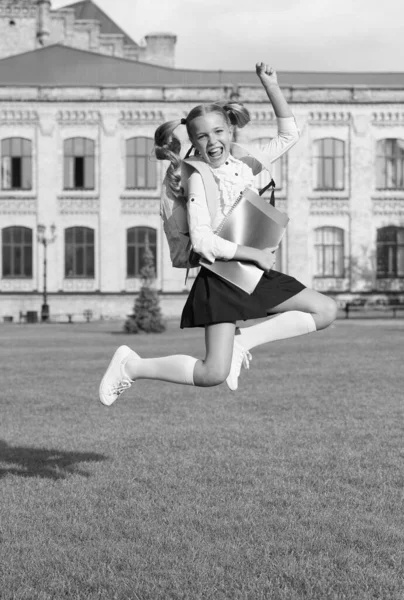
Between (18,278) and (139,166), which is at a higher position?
(139,166)

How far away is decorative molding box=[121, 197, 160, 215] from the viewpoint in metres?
44.6

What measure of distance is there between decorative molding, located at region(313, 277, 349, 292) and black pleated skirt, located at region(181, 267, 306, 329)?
3972 centimetres

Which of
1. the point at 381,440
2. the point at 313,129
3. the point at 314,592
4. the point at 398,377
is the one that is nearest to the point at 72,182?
the point at 313,129

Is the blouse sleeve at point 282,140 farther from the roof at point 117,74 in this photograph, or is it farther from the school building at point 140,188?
the roof at point 117,74

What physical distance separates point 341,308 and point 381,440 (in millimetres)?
36841

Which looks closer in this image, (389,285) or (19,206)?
(19,206)

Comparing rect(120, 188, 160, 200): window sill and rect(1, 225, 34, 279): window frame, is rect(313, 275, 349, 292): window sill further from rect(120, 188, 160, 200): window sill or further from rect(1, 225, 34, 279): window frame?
rect(1, 225, 34, 279): window frame

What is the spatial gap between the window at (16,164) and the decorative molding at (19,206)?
23.4 inches

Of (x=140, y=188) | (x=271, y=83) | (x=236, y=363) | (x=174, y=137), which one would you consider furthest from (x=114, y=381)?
(x=140, y=188)

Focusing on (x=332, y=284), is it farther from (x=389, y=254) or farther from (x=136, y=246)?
(x=136, y=246)

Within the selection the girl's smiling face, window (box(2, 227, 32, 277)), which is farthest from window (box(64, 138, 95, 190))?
the girl's smiling face

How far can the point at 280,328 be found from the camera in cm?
583

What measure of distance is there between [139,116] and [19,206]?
729cm

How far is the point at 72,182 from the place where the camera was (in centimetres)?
4456
